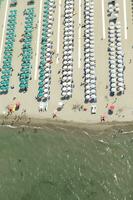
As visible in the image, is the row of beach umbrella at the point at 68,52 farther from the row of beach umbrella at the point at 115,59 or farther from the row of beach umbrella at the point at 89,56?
the row of beach umbrella at the point at 115,59

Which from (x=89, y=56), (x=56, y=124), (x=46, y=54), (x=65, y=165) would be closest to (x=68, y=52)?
(x=89, y=56)

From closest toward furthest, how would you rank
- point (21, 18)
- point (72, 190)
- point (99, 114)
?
point (72, 190), point (99, 114), point (21, 18)

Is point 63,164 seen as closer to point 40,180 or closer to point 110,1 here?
point 40,180

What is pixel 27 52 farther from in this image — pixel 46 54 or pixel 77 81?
pixel 77 81

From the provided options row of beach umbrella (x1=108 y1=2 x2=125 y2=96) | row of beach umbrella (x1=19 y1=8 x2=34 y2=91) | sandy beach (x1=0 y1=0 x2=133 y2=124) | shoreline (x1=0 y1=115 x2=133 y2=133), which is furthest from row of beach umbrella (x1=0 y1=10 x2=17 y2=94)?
row of beach umbrella (x1=108 y1=2 x2=125 y2=96)

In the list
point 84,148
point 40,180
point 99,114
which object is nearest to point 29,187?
point 40,180

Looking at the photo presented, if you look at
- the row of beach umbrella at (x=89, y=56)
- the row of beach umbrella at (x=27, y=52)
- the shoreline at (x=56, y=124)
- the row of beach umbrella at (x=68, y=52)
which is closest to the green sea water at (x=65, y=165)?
the shoreline at (x=56, y=124)
